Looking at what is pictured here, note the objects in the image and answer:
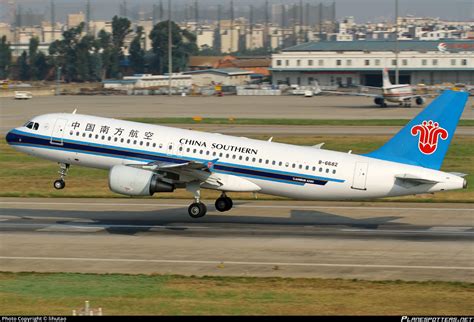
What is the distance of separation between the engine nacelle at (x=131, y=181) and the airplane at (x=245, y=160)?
0.05 metres

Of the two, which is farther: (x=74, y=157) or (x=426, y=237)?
(x=74, y=157)

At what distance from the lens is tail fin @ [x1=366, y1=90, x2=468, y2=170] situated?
41344 millimetres

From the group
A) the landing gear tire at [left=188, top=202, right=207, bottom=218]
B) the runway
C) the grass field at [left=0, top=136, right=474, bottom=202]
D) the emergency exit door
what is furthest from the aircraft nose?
the emergency exit door

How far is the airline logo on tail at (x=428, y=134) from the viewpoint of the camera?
41.5 meters

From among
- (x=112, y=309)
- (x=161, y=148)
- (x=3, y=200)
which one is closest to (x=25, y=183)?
(x=3, y=200)

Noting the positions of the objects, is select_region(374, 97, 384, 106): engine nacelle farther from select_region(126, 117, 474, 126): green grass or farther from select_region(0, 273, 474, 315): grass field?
select_region(0, 273, 474, 315): grass field

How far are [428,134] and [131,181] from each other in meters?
14.6

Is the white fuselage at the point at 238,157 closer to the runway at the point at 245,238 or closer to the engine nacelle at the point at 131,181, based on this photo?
the runway at the point at 245,238

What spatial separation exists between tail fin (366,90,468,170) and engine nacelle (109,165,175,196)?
1224cm

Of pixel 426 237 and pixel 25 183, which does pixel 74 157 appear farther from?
pixel 426 237

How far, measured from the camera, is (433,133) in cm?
4153

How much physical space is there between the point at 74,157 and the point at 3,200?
885 cm

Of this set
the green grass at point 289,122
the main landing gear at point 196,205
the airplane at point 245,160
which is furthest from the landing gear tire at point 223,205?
the green grass at point 289,122

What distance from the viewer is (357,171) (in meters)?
42.7
